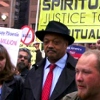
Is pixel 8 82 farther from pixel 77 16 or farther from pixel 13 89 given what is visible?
pixel 77 16

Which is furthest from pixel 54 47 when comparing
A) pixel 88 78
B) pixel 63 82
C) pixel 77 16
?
pixel 77 16

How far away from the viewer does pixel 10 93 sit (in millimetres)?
3441

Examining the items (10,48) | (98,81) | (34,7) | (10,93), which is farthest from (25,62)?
(34,7)

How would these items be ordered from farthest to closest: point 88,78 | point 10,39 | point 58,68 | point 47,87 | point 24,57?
point 24,57
point 10,39
point 58,68
point 47,87
point 88,78

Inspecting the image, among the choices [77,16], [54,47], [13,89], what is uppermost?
[77,16]

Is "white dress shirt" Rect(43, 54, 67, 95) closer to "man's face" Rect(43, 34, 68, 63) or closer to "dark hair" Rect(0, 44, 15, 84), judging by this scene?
"man's face" Rect(43, 34, 68, 63)

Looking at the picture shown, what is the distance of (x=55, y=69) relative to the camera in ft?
11.0

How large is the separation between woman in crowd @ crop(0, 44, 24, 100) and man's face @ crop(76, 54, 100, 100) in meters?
1.27

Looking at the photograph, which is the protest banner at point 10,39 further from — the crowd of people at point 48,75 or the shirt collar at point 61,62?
the shirt collar at point 61,62

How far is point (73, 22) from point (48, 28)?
1720 mm

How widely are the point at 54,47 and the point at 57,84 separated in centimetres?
31

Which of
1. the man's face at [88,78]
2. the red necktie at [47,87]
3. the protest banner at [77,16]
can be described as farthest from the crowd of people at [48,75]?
the protest banner at [77,16]

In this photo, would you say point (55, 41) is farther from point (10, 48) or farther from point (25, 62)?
point (25, 62)

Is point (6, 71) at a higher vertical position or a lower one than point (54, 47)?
lower
